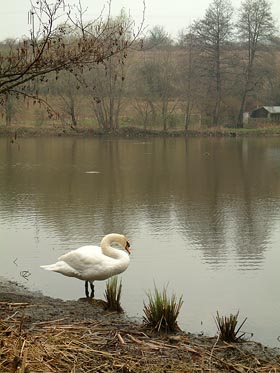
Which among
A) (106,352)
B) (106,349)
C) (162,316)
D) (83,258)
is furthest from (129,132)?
(106,352)

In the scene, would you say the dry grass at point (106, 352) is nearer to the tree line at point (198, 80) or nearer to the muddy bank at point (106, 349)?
the muddy bank at point (106, 349)

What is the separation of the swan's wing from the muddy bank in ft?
4.06

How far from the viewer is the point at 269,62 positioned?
64938 mm

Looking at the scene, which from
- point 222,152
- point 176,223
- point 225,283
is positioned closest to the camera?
point 225,283

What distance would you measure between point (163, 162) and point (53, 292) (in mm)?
20828

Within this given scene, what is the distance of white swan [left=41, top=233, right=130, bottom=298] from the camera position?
824 cm

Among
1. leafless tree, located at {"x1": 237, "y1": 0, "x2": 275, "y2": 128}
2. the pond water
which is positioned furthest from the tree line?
the pond water

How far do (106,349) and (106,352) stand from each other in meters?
0.25

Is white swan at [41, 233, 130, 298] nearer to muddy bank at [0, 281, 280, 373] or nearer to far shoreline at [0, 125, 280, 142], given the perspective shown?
muddy bank at [0, 281, 280, 373]

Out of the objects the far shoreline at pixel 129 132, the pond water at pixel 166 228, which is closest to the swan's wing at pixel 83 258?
the pond water at pixel 166 228

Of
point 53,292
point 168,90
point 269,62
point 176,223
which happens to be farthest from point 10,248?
point 269,62

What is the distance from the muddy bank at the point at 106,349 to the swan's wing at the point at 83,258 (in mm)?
1238

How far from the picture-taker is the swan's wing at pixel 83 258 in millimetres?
8297

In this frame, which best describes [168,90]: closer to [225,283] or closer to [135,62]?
[135,62]
